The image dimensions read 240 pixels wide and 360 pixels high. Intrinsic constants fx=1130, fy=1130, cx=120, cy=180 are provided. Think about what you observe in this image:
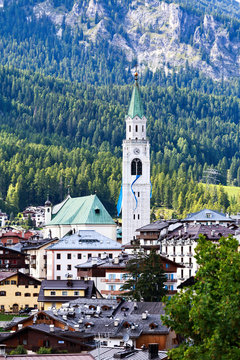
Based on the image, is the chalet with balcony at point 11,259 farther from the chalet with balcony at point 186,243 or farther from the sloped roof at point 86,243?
the chalet with balcony at point 186,243

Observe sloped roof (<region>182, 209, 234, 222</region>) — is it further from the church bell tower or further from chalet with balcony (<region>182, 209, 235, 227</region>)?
the church bell tower

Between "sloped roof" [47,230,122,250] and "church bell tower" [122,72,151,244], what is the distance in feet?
54.7

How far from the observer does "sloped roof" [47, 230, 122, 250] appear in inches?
5748

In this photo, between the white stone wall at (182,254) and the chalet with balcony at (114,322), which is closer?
the chalet with balcony at (114,322)

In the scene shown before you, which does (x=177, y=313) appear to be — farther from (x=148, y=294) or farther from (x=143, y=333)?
(x=148, y=294)

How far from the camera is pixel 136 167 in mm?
173500

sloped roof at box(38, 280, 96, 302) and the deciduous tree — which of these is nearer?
the deciduous tree

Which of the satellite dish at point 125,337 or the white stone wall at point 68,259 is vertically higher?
the white stone wall at point 68,259

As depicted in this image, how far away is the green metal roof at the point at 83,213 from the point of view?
527ft

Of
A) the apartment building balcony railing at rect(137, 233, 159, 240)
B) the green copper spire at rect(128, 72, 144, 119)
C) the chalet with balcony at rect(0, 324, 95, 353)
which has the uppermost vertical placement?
the green copper spire at rect(128, 72, 144, 119)

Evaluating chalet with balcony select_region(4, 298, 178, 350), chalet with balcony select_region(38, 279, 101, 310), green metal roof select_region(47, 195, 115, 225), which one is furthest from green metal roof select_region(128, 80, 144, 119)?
chalet with balcony select_region(4, 298, 178, 350)

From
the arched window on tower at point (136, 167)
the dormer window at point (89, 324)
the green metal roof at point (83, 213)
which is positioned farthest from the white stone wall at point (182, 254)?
the dormer window at point (89, 324)

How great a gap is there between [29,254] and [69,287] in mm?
41202

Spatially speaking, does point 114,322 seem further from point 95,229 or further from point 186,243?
point 95,229
